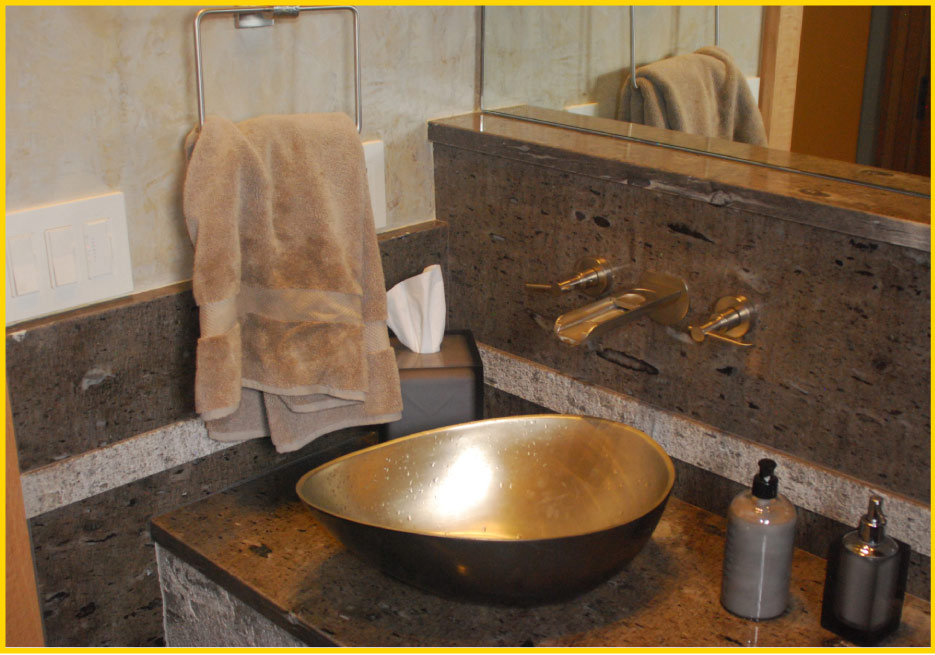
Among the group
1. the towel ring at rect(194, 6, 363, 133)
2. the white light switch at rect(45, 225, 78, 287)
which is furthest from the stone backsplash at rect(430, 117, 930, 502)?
the white light switch at rect(45, 225, 78, 287)

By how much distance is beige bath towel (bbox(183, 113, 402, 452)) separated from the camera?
3.74ft

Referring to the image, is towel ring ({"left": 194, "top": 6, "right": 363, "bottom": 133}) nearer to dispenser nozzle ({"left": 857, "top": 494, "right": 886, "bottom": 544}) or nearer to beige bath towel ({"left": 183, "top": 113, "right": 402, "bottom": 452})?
beige bath towel ({"left": 183, "top": 113, "right": 402, "bottom": 452})

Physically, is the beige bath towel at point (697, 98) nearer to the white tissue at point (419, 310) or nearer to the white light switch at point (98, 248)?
the white tissue at point (419, 310)

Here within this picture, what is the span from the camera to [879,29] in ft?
3.59

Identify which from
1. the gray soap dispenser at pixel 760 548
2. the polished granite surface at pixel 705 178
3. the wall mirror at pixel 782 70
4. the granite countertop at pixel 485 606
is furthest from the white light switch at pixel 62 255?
the gray soap dispenser at pixel 760 548

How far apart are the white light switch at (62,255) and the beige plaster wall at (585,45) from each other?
0.64 m

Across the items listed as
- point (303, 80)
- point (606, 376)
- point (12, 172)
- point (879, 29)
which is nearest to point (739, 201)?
point (879, 29)

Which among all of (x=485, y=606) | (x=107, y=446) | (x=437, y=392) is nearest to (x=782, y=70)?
(x=437, y=392)

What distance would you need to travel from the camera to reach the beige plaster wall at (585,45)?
122cm

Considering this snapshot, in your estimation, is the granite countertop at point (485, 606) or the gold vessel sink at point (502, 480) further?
the gold vessel sink at point (502, 480)

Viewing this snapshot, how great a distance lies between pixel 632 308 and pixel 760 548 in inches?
12.8

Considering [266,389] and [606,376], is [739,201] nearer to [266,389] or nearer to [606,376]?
[606,376]

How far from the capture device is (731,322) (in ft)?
3.85

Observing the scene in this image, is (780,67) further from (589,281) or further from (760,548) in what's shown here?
(760,548)
